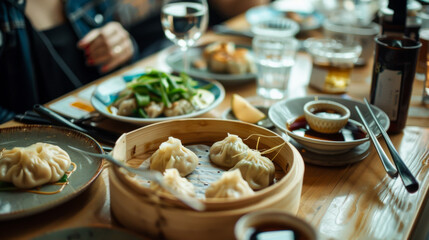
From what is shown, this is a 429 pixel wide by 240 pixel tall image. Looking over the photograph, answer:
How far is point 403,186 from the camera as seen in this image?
43.9 inches

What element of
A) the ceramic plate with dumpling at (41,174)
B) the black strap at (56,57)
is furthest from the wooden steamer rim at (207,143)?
the black strap at (56,57)

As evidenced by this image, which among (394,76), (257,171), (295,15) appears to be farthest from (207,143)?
(295,15)

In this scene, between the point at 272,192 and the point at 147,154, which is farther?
the point at 147,154

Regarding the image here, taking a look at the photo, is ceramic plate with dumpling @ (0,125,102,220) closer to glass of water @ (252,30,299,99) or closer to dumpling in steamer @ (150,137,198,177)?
dumpling in steamer @ (150,137,198,177)

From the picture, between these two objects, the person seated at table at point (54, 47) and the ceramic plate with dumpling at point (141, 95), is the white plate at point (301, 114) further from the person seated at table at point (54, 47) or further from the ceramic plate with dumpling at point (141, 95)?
the person seated at table at point (54, 47)

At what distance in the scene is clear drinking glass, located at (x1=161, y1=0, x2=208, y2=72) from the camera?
164 cm

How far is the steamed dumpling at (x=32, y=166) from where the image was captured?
1019mm

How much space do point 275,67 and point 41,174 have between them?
104 centimetres

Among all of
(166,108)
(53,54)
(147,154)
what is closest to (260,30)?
(166,108)

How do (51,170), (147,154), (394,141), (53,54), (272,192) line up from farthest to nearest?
(53,54)
(394,141)
(147,154)
(51,170)
(272,192)

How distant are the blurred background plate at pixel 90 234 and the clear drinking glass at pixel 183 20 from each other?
102 centimetres

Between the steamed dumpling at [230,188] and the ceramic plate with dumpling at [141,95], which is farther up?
the steamed dumpling at [230,188]

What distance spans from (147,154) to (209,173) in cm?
20

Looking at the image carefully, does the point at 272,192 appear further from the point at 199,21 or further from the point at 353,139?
the point at 199,21
